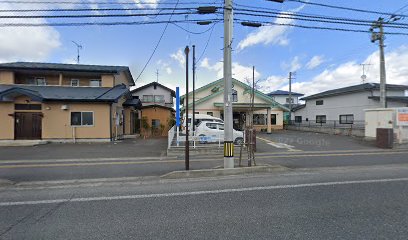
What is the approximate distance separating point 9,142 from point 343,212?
19.8m

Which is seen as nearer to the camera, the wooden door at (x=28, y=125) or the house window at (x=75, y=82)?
the wooden door at (x=28, y=125)

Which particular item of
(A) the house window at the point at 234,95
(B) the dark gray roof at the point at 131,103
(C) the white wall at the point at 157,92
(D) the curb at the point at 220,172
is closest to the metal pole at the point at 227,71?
(D) the curb at the point at 220,172

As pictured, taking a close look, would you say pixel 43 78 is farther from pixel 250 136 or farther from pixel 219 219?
pixel 219 219

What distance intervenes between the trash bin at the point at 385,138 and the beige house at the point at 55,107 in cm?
1855

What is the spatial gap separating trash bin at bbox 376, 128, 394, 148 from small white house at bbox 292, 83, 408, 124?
10.1 metres

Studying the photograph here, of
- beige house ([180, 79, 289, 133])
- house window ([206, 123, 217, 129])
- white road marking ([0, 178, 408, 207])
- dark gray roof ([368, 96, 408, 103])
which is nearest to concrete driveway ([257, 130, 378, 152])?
house window ([206, 123, 217, 129])

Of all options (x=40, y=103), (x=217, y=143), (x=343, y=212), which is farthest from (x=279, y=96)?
(x=343, y=212)

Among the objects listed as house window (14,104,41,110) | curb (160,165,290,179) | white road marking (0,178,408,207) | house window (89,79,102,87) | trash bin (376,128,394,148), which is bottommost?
white road marking (0,178,408,207)

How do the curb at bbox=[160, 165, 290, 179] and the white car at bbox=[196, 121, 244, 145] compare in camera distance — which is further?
the white car at bbox=[196, 121, 244, 145]

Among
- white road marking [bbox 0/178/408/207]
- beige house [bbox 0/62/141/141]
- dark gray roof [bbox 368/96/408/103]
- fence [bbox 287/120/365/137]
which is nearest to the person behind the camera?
white road marking [bbox 0/178/408/207]

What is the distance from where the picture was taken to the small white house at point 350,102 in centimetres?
2339

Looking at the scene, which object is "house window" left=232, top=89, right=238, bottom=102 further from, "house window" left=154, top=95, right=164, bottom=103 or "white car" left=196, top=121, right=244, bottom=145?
"white car" left=196, top=121, right=244, bottom=145

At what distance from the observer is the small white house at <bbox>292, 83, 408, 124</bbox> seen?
23391 mm

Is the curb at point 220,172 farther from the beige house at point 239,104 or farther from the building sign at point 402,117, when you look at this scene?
the beige house at point 239,104
